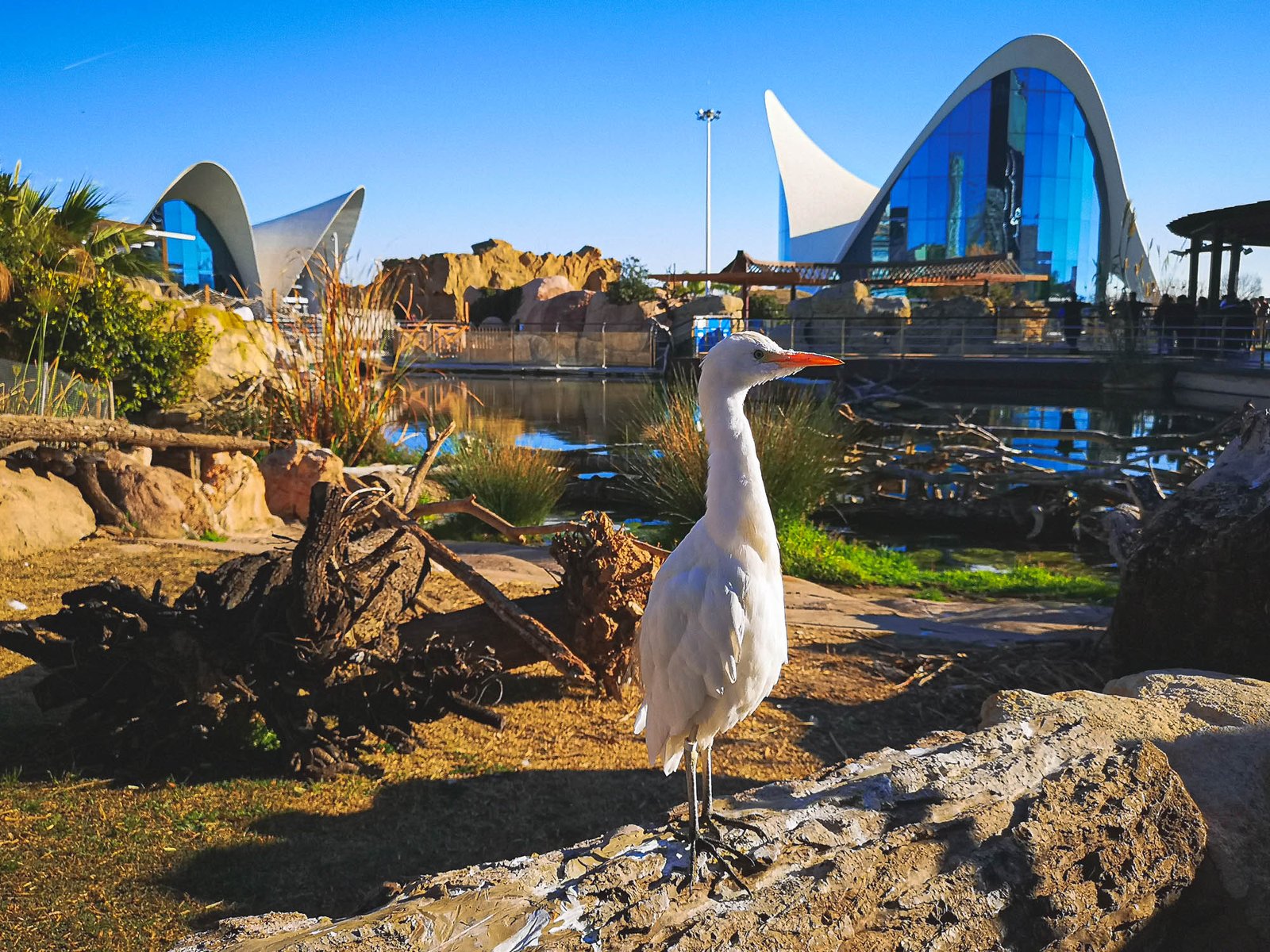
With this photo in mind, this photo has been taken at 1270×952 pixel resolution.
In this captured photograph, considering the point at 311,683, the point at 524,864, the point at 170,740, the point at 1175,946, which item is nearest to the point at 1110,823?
the point at 1175,946

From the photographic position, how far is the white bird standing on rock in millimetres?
2127

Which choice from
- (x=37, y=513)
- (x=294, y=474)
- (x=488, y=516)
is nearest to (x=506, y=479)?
(x=294, y=474)

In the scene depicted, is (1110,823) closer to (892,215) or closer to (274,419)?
(274,419)

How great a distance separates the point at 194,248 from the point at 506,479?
116ft

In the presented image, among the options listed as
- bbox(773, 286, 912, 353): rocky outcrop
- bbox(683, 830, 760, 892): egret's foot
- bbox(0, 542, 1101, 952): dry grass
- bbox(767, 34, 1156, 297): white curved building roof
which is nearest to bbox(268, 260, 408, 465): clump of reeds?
bbox(0, 542, 1101, 952): dry grass

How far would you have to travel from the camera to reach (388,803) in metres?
3.18

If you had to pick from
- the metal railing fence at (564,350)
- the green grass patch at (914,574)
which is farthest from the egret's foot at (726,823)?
the metal railing fence at (564,350)

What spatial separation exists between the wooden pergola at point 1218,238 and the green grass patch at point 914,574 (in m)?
15.0

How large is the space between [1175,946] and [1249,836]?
14.5 inches

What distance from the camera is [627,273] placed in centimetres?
3650

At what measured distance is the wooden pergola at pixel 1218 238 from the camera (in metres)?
18.9

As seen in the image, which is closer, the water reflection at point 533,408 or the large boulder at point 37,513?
the large boulder at point 37,513

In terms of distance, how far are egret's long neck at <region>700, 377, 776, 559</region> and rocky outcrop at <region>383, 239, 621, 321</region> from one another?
42.2 m

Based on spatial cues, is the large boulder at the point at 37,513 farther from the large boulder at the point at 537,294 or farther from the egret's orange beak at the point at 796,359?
the large boulder at the point at 537,294
